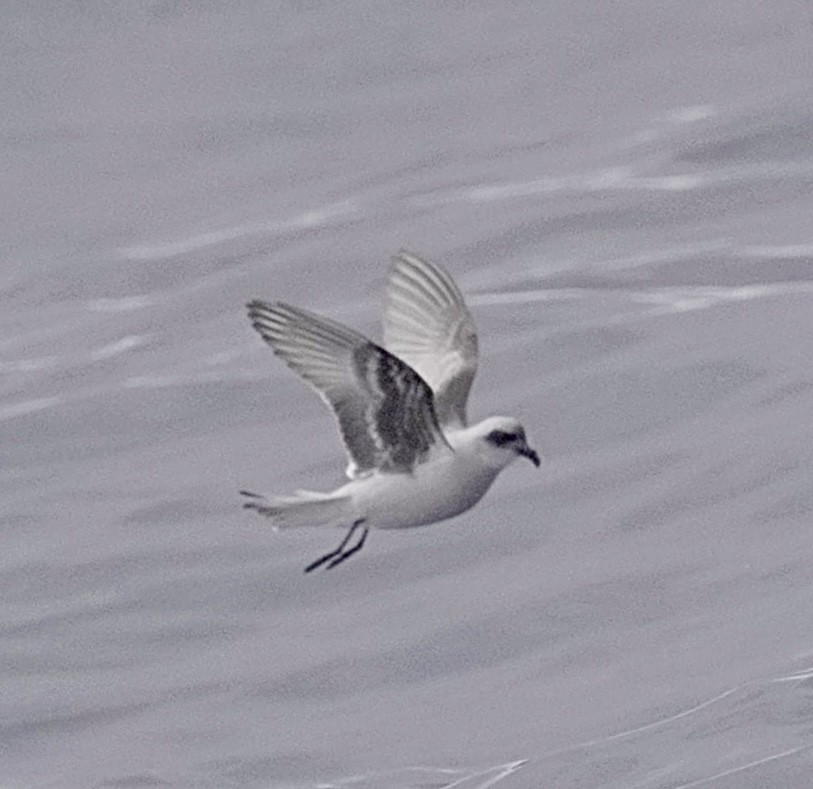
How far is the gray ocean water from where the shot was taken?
7.54 metres

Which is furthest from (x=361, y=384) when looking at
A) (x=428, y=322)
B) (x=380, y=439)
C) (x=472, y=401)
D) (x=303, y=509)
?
(x=472, y=401)

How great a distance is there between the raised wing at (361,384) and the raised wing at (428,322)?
1.97ft

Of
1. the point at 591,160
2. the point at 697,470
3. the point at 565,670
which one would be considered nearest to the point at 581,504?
the point at 697,470

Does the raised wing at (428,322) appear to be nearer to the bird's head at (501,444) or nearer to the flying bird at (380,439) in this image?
the flying bird at (380,439)

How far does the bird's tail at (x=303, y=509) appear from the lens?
4934mm

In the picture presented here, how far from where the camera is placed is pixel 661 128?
12711 millimetres

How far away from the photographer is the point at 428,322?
19.2ft

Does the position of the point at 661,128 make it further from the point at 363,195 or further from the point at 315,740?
the point at 315,740

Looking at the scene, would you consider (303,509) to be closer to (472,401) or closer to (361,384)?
(361,384)

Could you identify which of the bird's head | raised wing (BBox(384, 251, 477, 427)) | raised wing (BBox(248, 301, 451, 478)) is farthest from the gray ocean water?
raised wing (BBox(248, 301, 451, 478))

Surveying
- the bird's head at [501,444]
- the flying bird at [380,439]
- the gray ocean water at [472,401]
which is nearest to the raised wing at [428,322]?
the flying bird at [380,439]

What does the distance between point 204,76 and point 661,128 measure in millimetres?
2697

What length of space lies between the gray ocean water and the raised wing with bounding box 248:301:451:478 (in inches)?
73.1

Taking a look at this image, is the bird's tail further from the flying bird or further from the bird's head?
the bird's head
